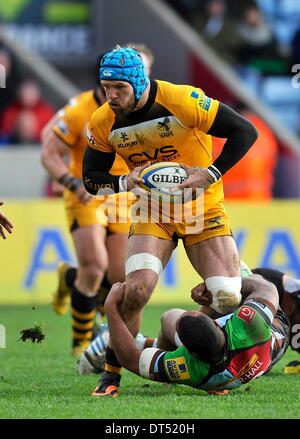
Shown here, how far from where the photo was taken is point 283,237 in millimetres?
13141

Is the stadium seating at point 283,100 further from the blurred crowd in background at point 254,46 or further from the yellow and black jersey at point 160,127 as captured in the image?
the yellow and black jersey at point 160,127

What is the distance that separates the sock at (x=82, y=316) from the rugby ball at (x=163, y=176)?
249 centimetres

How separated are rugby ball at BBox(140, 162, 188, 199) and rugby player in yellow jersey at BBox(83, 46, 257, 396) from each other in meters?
0.05

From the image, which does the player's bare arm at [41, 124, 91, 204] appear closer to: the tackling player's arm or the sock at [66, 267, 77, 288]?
the sock at [66, 267, 77, 288]

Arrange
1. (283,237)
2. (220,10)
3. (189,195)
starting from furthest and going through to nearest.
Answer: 1. (220,10)
2. (283,237)
3. (189,195)

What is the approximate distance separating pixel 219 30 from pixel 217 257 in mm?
10899

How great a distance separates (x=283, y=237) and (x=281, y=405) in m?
7.43

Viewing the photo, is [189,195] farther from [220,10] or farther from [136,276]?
[220,10]

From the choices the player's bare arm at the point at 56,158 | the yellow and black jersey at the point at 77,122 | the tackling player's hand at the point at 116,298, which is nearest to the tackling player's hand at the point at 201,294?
the tackling player's hand at the point at 116,298

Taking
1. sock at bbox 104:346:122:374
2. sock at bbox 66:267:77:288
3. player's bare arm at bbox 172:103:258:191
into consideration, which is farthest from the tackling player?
sock at bbox 66:267:77:288

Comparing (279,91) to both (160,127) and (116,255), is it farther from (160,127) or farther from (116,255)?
(160,127)

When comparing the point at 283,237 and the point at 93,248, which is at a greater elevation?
the point at 93,248

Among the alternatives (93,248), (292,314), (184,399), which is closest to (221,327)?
(184,399)

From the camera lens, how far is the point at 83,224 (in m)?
8.66
